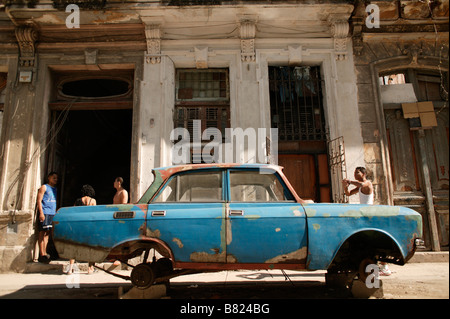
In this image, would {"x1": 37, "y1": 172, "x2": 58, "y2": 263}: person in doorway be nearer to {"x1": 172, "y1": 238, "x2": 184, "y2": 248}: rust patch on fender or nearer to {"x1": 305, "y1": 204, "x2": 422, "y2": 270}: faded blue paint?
{"x1": 172, "y1": 238, "x2": 184, "y2": 248}: rust patch on fender

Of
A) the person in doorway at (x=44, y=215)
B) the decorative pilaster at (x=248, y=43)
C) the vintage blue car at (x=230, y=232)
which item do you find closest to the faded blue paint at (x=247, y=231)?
the vintage blue car at (x=230, y=232)

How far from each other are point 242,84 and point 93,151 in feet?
22.9

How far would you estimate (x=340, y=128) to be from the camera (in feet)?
23.1

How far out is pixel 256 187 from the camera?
3.72m

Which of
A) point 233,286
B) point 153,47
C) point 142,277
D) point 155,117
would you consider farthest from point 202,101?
point 142,277

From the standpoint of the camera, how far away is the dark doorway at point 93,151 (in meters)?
8.40

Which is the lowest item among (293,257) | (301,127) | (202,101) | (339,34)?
(293,257)

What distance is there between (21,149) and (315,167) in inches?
274

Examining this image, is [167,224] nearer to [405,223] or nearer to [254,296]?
[254,296]

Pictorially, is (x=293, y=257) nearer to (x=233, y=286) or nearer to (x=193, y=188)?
(x=193, y=188)

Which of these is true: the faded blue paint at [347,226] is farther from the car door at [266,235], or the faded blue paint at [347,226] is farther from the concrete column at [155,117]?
the concrete column at [155,117]

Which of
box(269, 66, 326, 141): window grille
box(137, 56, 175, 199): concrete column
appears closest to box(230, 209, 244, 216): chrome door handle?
box(137, 56, 175, 199): concrete column

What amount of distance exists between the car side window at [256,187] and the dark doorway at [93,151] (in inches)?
237

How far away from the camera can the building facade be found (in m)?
6.97
